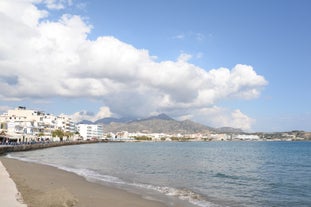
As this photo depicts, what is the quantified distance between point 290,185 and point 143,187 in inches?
531

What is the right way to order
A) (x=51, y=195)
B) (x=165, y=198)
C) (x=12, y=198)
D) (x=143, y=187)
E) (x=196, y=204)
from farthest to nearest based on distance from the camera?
(x=143, y=187)
(x=165, y=198)
(x=196, y=204)
(x=51, y=195)
(x=12, y=198)

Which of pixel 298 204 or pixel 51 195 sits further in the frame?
pixel 298 204

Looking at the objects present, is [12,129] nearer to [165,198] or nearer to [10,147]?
[10,147]

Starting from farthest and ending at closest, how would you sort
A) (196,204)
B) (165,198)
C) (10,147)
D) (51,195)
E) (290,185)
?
(10,147) < (290,185) < (165,198) < (196,204) < (51,195)

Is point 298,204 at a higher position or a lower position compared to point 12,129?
lower

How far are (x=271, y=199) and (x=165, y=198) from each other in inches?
294

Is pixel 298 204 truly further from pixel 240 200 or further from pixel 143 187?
pixel 143 187

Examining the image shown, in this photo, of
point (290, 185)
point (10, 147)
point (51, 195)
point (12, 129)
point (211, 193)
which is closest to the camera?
point (51, 195)

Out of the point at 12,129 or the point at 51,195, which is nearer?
the point at 51,195

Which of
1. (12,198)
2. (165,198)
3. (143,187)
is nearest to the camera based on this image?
(12,198)

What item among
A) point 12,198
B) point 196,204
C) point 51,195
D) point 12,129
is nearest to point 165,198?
point 196,204

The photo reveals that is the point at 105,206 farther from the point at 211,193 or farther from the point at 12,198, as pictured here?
the point at 211,193

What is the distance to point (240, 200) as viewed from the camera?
23.0 m

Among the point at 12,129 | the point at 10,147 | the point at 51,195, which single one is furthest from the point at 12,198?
the point at 12,129
